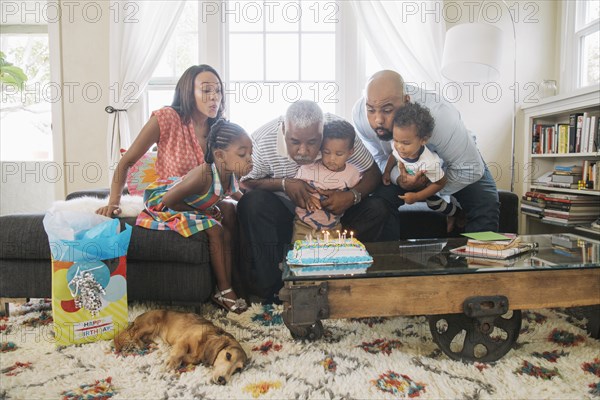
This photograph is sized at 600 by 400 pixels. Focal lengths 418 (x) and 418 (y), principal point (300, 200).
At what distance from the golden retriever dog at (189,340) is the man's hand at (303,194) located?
668mm

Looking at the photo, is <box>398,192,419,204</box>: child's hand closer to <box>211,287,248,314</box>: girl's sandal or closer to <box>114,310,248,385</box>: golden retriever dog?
<box>211,287,248,314</box>: girl's sandal

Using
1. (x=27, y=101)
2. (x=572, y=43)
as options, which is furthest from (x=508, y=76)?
(x=27, y=101)

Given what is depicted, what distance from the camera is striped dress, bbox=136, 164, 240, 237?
5.57 ft

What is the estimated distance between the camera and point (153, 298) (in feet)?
5.71

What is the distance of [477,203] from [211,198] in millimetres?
1234

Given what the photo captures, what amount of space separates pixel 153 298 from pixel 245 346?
53 centimetres

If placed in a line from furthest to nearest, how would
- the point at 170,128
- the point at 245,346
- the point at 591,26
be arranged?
the point at 591,26 → the point at 170,128 → the point at 245,346

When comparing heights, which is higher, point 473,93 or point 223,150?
point 473,93

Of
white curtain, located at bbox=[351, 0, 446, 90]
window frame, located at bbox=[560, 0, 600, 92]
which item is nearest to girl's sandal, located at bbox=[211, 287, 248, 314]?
white curtain, located at bbox=[351, 0, 446, 90]

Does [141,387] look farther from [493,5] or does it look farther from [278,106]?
[493,5]

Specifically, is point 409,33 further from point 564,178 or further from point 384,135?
point 384,135

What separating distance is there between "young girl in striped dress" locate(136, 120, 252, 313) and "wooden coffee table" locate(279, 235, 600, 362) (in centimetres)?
59

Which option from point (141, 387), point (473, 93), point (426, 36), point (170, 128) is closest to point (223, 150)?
point (170, 128)

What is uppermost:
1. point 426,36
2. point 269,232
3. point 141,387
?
point 426,36
